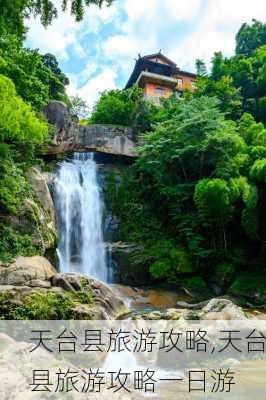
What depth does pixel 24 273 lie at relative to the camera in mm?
11156

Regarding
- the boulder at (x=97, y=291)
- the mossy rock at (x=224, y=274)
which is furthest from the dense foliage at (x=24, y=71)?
the mossy rock at (x=224, y=274)

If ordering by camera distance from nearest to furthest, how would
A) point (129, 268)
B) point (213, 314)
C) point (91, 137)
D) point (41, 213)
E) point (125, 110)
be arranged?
point (213, 314) → point (41, 213) → point (129, 268) → point (91, 137) → point (125, 110)

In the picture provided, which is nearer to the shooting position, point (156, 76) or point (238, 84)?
point (238, 84)

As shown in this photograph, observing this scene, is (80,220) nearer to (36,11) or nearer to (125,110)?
(125,110)

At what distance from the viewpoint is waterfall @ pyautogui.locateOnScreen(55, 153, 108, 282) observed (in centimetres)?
1823

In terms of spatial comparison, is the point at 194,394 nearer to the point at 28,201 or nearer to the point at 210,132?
the point at 28,201

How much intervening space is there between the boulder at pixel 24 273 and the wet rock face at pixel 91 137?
1121 centimetres

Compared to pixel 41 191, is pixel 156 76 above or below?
above

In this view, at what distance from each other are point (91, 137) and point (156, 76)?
1257cm

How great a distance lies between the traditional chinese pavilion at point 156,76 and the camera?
3366cm

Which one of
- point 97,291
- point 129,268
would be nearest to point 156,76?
point 129,268

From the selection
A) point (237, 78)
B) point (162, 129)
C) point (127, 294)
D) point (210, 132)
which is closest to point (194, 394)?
point (127, 294)

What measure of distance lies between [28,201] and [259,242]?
33.0ft

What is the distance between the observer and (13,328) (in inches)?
316
